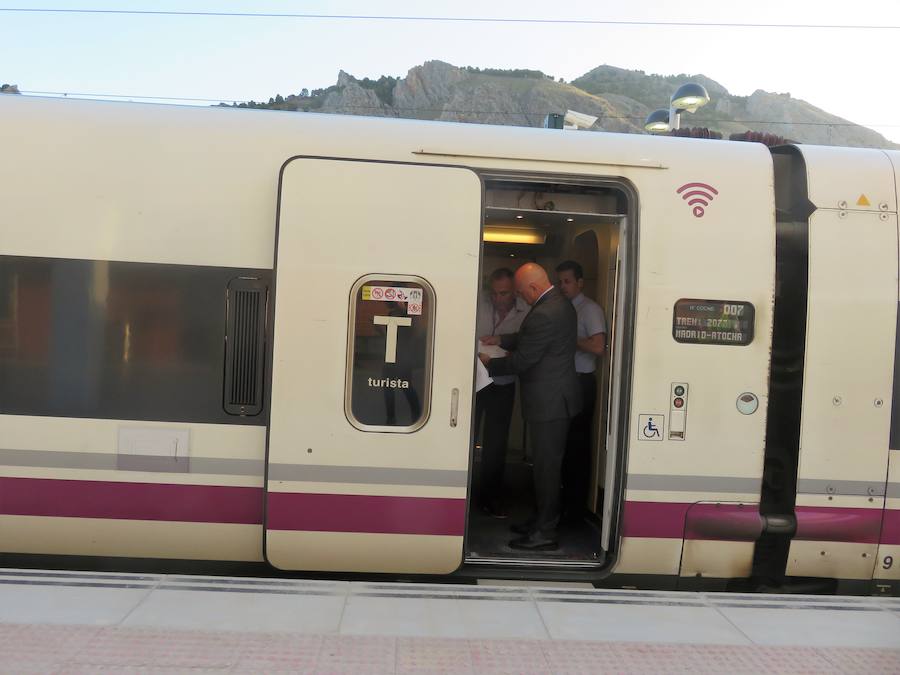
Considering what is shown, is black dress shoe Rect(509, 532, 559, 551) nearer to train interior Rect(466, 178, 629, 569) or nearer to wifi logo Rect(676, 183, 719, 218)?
train interior Rect(466, 178, 629, 569)

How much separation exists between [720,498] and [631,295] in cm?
125

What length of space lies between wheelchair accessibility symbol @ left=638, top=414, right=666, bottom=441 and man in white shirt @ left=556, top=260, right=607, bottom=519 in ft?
4.19

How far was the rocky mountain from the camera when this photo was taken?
85938 millimetres

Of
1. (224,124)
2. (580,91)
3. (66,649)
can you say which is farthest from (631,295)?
(580,91)

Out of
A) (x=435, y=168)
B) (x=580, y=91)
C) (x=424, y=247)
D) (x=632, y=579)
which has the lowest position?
(x=632, y=579)

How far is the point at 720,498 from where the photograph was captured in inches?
167

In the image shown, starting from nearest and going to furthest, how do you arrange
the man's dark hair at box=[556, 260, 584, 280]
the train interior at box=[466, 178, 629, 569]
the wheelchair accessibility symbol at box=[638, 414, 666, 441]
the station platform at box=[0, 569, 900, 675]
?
the station platform at box=[0, 569, 900, 675] → the wheelchair accessibility symbol at box=[638, 414, 666, 441] → the train interior at box=[466, 178, 629, 569] → the man's dark hair at box=[556, 260, 584, 280]

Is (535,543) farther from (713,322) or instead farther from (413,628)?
(713,322)

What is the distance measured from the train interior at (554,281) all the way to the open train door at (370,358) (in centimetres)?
36

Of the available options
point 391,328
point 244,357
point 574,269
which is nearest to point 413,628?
point 391,328

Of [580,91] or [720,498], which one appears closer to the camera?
[720,498]

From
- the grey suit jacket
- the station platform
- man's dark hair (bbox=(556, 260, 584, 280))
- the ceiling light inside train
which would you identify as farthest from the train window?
the ceiling light inside train

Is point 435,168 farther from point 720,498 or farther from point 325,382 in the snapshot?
point 720,498

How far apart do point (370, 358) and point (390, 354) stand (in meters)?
0.11
